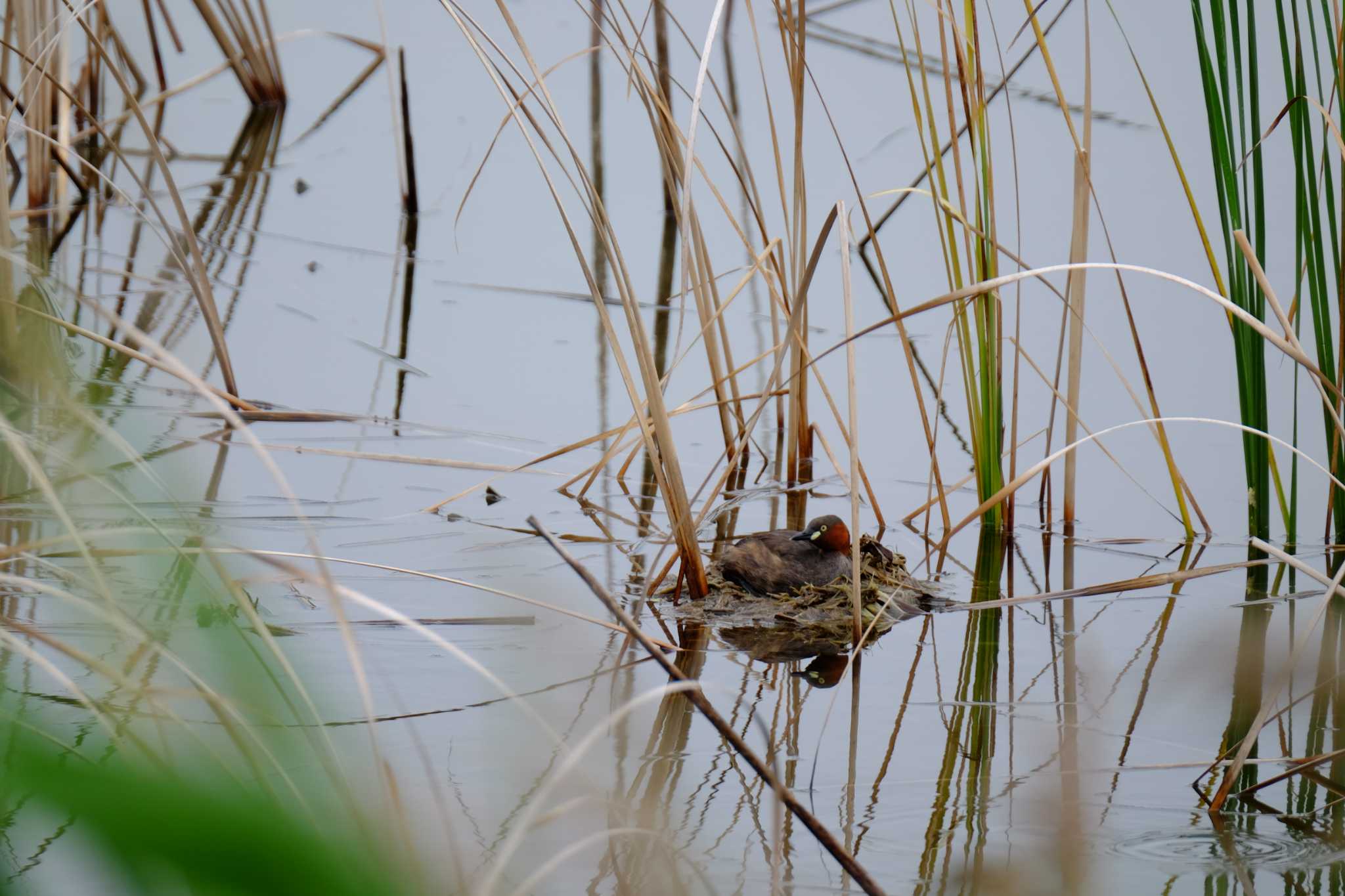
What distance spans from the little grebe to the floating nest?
0.08 feet

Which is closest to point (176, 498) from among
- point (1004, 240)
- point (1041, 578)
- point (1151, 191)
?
point (1041, 578)

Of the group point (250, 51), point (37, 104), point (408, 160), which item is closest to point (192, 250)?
point (37, 104)

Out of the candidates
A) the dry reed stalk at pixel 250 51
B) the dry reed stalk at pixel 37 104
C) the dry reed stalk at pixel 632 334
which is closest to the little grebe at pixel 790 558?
the dry reed stalk at pixel 632 334

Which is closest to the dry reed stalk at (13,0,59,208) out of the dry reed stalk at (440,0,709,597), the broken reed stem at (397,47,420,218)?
the broken reed stem at (397,47,420,218)

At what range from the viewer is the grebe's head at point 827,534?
2.96 m

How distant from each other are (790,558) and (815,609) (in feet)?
0.43

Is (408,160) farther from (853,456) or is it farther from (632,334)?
(853,456)

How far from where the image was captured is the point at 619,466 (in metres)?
3.83

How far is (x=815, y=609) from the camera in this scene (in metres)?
2.90

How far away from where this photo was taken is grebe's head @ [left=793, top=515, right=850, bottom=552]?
9.70 ft

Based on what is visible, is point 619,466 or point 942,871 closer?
point 942,871

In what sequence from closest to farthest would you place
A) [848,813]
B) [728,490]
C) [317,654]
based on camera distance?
1. [848,813]
2. [317,654]
3. [728,490]

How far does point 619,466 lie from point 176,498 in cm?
335

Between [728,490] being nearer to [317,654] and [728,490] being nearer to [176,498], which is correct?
[317,654]
